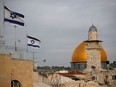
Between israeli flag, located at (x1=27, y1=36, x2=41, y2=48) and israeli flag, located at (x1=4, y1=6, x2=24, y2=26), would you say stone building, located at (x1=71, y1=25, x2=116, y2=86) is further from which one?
israeli flag, located at (x1=4, y1=6, x2=24, y2=26)

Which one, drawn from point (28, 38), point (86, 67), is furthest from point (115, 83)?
point (28, 38)

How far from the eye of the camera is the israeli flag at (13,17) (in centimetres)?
1615

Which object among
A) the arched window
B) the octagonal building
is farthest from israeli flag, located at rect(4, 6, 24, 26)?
the octagonal building

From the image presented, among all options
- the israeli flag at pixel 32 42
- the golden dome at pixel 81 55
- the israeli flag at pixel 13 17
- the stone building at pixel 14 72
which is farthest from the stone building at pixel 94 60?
the israeli flag at pixel 13 17

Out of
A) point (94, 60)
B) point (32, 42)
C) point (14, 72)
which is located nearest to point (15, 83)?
point (14, 72)

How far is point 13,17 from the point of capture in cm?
1664

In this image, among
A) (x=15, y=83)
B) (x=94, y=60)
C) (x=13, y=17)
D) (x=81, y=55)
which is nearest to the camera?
(x=15, y=83)

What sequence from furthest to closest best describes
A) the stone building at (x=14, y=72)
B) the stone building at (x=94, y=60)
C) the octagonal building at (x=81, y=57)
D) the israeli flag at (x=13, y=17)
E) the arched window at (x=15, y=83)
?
the octagonal building at (x=81, y=57) < the stone building at (x=94, y=60) < the arched window at (x=15, y=83) < the israeli flag at (x=13, y=17) < the stone building at (x=14, y=72)

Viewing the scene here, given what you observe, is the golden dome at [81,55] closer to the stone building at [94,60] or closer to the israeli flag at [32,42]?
the stone building at [94,60]

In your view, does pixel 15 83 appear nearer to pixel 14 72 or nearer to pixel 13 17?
pixel 14 72

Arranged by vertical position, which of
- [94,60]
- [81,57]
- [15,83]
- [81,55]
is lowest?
[15,83]

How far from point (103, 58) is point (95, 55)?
552 centimetres

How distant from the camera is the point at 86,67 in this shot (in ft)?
202

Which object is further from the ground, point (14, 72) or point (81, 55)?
point (81, 55)
